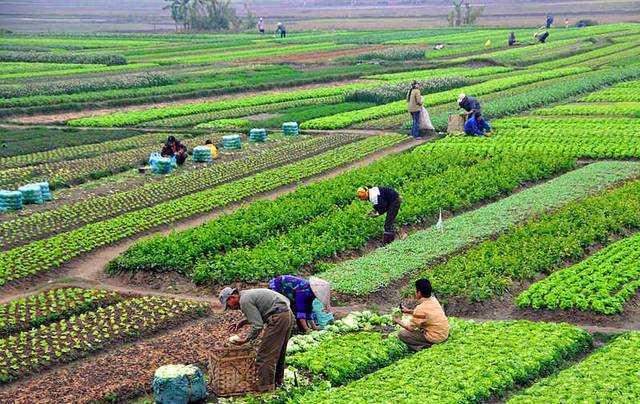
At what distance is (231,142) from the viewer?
3894 centimetres

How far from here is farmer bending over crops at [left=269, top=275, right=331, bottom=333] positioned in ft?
54.7

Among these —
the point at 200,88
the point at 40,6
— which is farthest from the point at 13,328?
the point at 40,6

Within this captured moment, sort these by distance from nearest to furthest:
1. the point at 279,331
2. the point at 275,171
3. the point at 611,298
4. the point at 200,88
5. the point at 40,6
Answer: the point at 279,331
the point at 611,298
the point at 275,171
the point at 200,88
the point at 40,6

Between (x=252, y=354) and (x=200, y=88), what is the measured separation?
43.0 meters

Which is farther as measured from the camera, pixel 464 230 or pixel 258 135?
pixel 258 135

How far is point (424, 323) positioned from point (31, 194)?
54.4 feet

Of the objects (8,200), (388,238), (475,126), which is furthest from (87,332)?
(475,126)

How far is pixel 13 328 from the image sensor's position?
19641 millimetres

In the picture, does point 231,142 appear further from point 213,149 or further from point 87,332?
point 87,332

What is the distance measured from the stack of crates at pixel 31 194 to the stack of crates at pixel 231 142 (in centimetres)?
989

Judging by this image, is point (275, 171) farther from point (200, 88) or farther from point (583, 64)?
point (583, 64)

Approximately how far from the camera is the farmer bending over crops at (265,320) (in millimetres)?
15164

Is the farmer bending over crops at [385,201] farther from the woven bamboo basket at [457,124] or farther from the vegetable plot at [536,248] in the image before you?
the woven bamboo basket at [457,124]

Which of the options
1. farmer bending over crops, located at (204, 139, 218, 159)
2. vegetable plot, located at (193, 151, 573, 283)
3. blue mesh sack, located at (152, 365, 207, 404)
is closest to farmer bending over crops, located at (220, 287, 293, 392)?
blue mesh sack, located at (152, 365, 207, 404)
